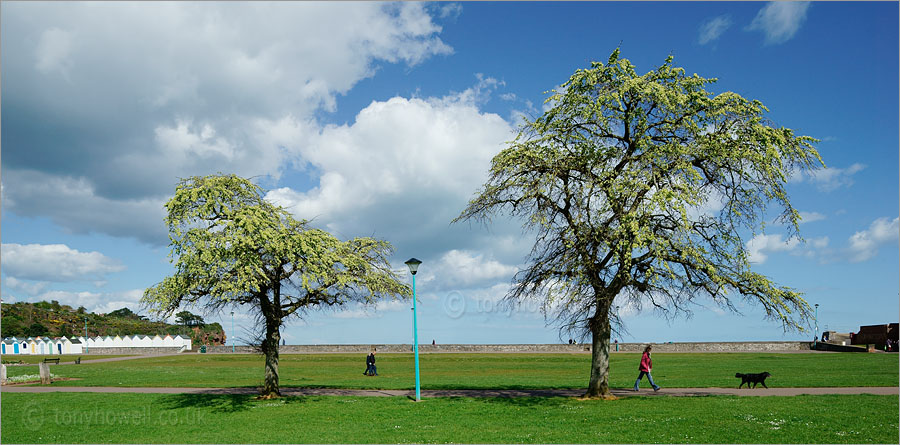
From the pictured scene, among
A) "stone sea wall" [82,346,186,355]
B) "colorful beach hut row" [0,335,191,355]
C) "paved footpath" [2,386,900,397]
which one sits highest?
"paved footpath" [2,386,900,397]

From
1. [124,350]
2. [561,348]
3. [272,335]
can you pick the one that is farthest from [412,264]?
[124,350]

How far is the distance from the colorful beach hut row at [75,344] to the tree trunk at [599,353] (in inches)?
3130

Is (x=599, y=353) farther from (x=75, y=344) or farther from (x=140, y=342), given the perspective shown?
(x=140, y=342)

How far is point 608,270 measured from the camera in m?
20.1

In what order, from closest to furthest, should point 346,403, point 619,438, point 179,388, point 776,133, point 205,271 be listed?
point 619,438, point 776,133, point 205,271, point 346,403, point 179,388

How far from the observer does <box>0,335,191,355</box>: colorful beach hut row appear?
8919cm

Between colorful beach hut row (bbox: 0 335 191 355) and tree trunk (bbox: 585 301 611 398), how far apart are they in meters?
79.5

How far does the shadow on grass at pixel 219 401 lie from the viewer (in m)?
21.5

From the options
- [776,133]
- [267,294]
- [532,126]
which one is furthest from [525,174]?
[267,294]

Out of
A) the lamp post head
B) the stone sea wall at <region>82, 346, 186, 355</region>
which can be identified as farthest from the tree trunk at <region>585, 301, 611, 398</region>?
the stone sea wall at <region>82, 346, 186, 355</region>

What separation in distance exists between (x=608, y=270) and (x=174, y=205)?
1575cm

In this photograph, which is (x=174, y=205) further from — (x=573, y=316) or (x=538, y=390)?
(x=538, y=390)

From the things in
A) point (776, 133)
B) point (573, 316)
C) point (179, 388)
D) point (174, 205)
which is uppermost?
point (776, 133)

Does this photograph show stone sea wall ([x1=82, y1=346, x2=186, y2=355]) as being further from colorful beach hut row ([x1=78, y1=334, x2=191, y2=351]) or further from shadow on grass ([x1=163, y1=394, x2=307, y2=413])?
shadow on grass ([x1=163, y1=394, x2=307, y2=413])
